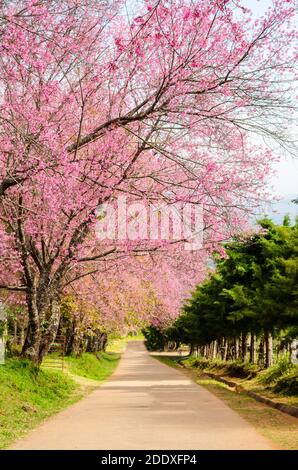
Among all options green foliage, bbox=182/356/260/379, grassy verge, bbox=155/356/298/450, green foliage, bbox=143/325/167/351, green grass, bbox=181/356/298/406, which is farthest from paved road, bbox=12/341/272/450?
green foliage, bbox=143/325/167/351

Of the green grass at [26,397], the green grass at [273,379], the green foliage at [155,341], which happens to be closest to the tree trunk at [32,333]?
the green grass at [26,397]

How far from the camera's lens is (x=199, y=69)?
11.1 m

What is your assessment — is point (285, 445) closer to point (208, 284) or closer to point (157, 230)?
point (157, 230)

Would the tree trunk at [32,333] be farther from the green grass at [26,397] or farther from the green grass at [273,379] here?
the green grass at [273,379]

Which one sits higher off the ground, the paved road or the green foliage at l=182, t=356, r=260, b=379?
the green foliage at l=182, t=356, r=260, b=379

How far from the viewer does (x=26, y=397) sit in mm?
16891

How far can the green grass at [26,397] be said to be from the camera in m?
12.6

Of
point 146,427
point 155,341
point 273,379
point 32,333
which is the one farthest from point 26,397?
point 155,341

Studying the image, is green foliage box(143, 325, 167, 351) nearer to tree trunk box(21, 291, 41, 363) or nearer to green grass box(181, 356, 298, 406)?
green grass box(181, 356, 298, 406)

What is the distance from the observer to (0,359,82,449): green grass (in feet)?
41.4

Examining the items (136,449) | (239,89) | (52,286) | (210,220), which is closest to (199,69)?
(239,89)

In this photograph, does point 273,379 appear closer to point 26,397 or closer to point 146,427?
point 26,397
